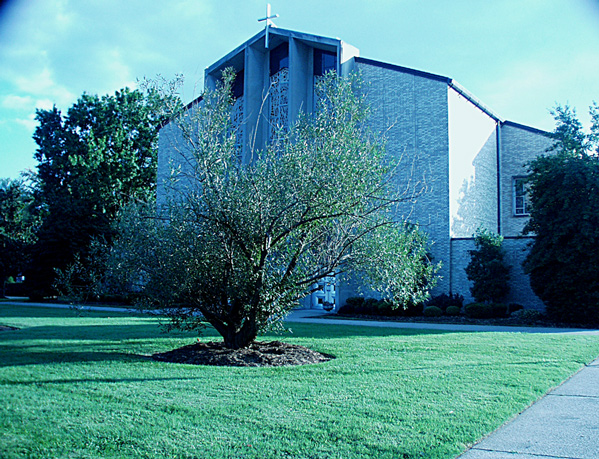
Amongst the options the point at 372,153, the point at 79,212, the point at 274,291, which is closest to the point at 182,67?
the point at 372,153

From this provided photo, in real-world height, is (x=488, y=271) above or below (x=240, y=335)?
above

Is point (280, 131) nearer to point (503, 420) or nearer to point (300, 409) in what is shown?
point (300, 409)

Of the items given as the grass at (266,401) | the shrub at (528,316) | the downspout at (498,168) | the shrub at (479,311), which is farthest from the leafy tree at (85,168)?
the grass at (266,401)

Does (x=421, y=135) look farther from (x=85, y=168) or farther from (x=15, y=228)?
(x=15, y=228)

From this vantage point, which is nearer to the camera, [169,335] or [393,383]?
[393,383]

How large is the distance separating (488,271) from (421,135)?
21.1 feet

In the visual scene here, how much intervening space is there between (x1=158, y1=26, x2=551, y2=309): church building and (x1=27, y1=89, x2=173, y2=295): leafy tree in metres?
10.2

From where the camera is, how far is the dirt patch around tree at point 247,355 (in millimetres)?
9031

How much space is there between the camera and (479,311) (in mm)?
19250

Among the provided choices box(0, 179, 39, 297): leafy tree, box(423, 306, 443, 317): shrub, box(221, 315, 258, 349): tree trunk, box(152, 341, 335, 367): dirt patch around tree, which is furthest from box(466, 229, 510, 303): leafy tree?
box(0, 179, 39, 297): leafy tree

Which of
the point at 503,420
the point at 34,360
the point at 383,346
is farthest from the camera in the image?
the point at 383,346

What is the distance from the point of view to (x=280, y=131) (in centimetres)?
1013

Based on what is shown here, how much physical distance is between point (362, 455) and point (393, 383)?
3030mm

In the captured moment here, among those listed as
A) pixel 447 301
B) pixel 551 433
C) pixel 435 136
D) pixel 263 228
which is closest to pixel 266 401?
pixel 551 433
